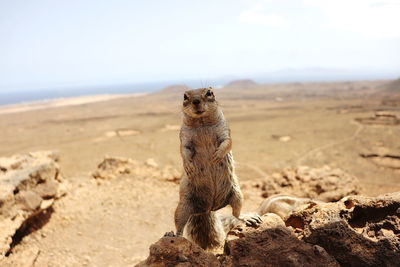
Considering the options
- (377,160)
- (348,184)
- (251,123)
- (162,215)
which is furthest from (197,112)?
(251,123)

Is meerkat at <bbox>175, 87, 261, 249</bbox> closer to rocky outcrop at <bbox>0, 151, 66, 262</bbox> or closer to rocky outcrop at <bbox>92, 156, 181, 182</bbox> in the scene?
rocky outcrop at <bbox>0, 151, 66, 262</bbox>

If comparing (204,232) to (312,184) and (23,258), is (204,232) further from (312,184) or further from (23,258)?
(312,184)

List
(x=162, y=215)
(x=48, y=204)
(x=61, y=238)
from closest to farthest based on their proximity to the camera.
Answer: (x=61, y=238) < (x=48, y=204) < (x=162, y=215)

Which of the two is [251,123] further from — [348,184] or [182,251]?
[182,251]

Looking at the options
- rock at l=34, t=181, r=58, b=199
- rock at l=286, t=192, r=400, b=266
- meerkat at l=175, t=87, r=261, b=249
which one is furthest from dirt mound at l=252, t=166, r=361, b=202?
rock at l=34, t=181, r=58, b=199

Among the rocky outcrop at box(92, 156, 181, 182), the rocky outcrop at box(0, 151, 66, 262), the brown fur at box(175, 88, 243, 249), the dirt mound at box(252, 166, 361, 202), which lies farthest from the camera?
the rocky outcrop at box(92, 156, 181, 182)
